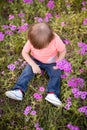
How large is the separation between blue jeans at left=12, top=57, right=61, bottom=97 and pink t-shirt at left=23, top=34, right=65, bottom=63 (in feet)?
0.18

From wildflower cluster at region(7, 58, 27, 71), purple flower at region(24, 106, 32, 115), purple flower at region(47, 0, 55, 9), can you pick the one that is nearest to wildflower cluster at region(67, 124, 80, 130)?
purple flower at region(24, 106, 32, 115)

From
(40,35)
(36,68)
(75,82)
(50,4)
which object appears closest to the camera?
(75,82)

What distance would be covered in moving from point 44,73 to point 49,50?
290 millimetres

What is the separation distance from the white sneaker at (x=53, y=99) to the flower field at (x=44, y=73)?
0.15 ft

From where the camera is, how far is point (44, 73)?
3182 mm

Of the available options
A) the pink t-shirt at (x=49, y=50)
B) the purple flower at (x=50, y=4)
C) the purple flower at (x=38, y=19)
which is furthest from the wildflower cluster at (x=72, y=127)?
the purple flower at (x=50, y=4)

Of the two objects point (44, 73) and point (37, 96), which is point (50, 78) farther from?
point (37, 96)

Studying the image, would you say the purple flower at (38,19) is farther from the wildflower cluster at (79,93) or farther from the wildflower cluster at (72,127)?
the wildflower cluster at (72,127)

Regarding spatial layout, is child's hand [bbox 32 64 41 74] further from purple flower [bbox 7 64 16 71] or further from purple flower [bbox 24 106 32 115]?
purple flower [bbox 24 106 32 115]

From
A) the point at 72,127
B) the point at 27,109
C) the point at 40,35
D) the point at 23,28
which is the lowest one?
the point at 72,127

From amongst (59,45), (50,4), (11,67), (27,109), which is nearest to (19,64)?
(11,67)

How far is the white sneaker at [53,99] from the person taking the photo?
286 centimetres

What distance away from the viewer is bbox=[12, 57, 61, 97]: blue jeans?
2.97 metres

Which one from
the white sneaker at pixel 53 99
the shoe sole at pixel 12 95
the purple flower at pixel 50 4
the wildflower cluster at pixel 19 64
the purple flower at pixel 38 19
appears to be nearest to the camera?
the white sneaker at pixel 53 99
